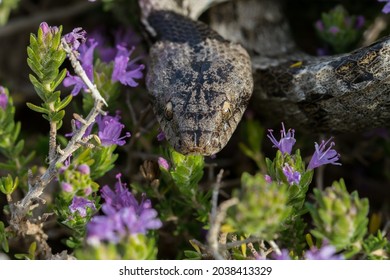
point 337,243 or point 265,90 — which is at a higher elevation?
point 265,90

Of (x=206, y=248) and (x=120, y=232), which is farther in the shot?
(x=206, y=248)

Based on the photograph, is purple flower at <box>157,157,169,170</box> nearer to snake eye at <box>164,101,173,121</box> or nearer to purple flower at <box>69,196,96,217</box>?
snake eye at <box>164,101,173,121</box>

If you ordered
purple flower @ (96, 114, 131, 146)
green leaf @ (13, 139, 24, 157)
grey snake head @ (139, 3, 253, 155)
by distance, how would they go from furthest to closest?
green leaf @ (13, 139, 24, 157), purple flower @ (96, 114, 131, 146), grey snake head @ (139, 3, 253, 155)

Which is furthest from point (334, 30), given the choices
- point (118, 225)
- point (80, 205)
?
point (118, 225)

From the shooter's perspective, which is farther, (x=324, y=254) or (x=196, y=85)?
(x=196, y=85)

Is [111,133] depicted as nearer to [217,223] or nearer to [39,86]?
[39,86]

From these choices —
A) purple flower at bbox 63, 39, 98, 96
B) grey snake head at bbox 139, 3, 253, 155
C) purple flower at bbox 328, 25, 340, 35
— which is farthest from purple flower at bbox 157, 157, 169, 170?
purple flower at bbox 328, 25, 340, 35
